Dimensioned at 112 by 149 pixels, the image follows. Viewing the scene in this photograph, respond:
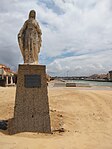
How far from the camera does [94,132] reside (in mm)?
8789

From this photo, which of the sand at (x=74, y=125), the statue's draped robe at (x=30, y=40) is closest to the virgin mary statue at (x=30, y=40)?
the statue's draped robe at (x=30, y=40)

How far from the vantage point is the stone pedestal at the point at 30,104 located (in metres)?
8.46

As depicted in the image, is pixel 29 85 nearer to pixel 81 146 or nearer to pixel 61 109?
pixel 81 146

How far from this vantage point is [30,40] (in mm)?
9484

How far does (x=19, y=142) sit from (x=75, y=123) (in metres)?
3.32

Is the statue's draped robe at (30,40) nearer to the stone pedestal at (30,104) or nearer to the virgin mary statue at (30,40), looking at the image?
the virgin mary statue at (30,40)

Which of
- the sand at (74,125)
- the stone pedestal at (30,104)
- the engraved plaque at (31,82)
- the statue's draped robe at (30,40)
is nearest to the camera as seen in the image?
the sand at (74,125)

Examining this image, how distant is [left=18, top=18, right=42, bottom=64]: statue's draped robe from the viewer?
939cm

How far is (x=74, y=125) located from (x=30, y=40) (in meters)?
3.68

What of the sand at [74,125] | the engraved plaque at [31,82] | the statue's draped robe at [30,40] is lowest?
the sand at [74,125]

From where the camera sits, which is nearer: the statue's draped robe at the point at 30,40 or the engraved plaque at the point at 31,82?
the engraved plaque at the point at 31,82

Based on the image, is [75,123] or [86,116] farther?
[86,116]

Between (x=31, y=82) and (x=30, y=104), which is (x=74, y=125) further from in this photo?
(x=31, y=82)

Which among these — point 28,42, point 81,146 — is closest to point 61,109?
point 28,42
